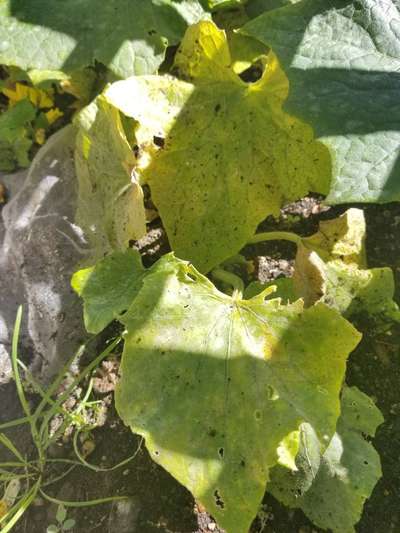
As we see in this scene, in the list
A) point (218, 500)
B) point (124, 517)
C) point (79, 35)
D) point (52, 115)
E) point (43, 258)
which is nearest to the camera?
point (218, 500)

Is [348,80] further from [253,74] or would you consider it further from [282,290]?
[253,74]

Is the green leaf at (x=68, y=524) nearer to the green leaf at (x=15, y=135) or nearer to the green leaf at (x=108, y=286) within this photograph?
the green leaf at (x=108, y=286)

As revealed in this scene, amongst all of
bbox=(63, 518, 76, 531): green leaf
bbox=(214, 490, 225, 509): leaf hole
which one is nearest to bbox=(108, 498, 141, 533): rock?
bbox=(63, 518, 76, 531): green leaf

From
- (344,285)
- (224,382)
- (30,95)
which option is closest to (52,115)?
(30,95)

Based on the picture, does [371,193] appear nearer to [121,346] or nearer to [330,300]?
[330,300]

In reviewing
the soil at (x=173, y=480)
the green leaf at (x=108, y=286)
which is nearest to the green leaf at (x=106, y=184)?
the green leaf at (x=108, y=286)

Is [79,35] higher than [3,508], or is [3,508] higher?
[79,35]

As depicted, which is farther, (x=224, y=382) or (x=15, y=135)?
(x=15, y=135)
